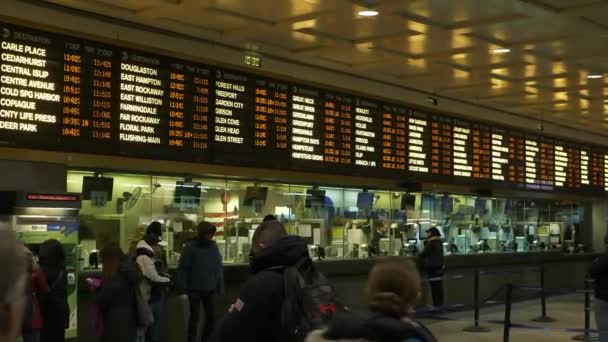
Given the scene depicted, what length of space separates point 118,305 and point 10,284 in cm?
482

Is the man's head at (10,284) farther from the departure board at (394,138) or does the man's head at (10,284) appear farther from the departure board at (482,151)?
the departure board at (482,151)

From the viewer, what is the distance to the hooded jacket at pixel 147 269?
813cm

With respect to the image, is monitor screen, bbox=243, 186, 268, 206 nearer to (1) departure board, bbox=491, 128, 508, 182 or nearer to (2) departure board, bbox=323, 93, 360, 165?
(2) departure board, bbox=323, 93, 360, 165

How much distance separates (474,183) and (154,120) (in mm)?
6946

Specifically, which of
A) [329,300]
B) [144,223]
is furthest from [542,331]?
[329,300]

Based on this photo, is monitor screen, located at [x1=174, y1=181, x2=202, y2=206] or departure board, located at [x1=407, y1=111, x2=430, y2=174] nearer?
monitor screen, located at [x1=174, y1=181, x2=202, y2=206]

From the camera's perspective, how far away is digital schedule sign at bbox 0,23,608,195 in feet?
25.3

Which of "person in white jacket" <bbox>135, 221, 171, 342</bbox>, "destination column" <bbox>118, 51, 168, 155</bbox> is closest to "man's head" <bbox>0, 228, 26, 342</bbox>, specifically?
"person in white jacket" <bbox>135, 221, 171, 342</bbox>

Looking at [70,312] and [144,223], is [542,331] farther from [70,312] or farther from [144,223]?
[70,312]

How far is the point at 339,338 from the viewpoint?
2520mm

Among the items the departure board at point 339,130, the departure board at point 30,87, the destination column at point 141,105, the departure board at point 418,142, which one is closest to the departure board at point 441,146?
the departure board at point 418,142

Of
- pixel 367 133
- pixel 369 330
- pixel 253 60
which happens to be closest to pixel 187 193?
pixel 253 60

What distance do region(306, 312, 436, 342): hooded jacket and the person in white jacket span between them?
5615 mm

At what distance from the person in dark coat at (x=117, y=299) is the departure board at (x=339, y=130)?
4.70 metres
